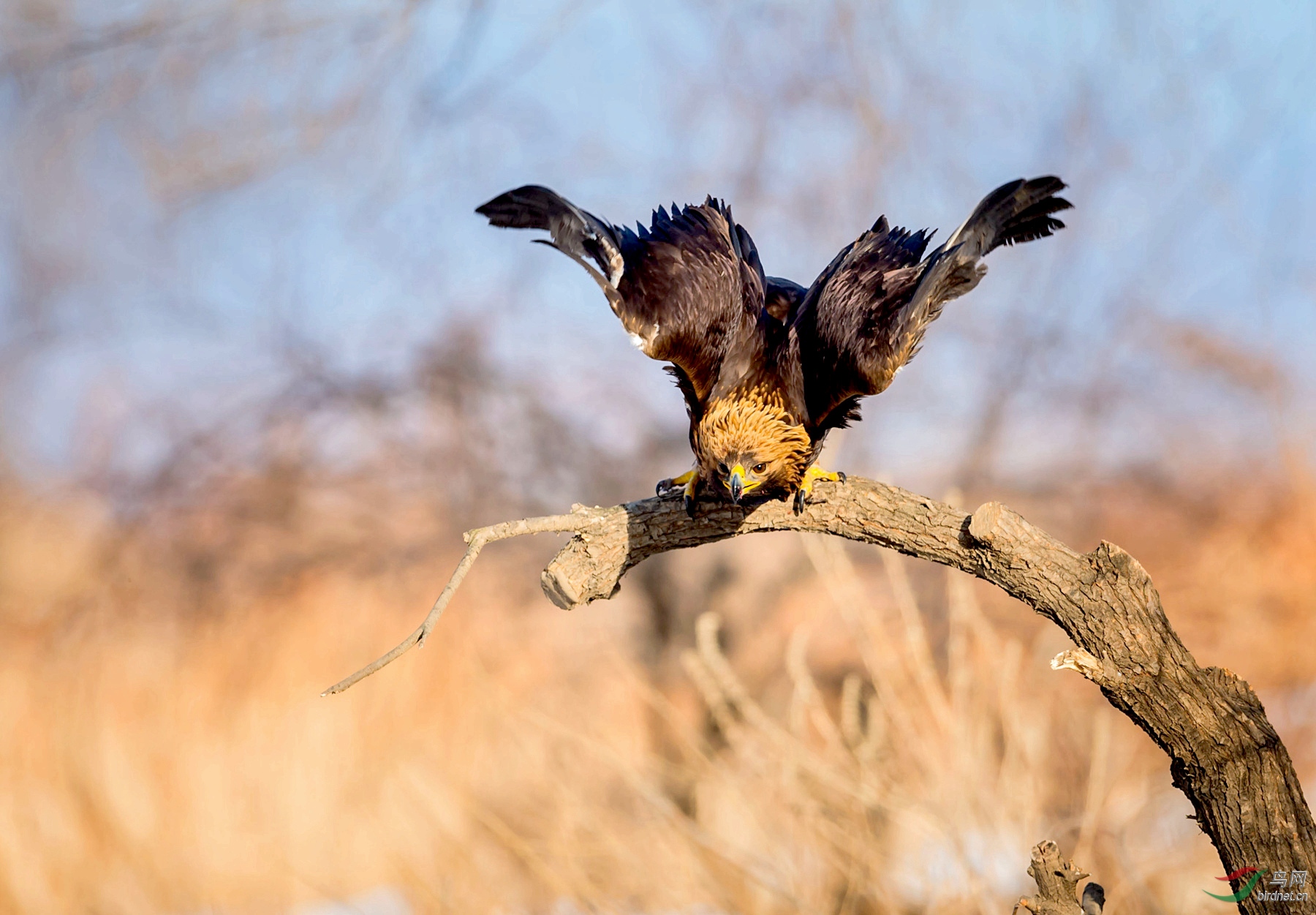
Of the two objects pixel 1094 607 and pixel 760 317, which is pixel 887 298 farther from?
pixel 1094 607

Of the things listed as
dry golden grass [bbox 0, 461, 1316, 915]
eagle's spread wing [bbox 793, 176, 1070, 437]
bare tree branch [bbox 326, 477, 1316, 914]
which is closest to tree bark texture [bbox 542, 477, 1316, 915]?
bare tree branch [bbox 326, 477, 1316, 914]

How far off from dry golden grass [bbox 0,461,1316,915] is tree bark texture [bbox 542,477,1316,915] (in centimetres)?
190

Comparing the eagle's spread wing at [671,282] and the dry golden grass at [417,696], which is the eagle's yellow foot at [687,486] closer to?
the eagle's spread wing at [671,282]

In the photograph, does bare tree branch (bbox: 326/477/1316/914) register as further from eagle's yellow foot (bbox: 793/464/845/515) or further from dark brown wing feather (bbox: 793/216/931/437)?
dark brown wing feather (bbox: 793/216/931/437)

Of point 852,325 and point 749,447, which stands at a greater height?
point 852,325

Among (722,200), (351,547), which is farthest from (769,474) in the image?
(351,547)

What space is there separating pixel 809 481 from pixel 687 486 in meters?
0.28

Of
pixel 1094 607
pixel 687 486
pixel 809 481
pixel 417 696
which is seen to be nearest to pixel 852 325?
pixel 809 481

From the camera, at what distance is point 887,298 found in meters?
1.75

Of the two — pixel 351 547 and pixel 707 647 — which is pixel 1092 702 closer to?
pixel 707 647

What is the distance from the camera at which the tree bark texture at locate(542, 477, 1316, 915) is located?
153 cm

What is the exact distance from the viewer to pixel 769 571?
14.9ft

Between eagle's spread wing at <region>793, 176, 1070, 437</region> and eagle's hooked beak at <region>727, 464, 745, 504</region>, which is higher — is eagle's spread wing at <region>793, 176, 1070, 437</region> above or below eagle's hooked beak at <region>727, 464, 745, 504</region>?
above

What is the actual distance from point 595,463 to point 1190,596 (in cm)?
302
